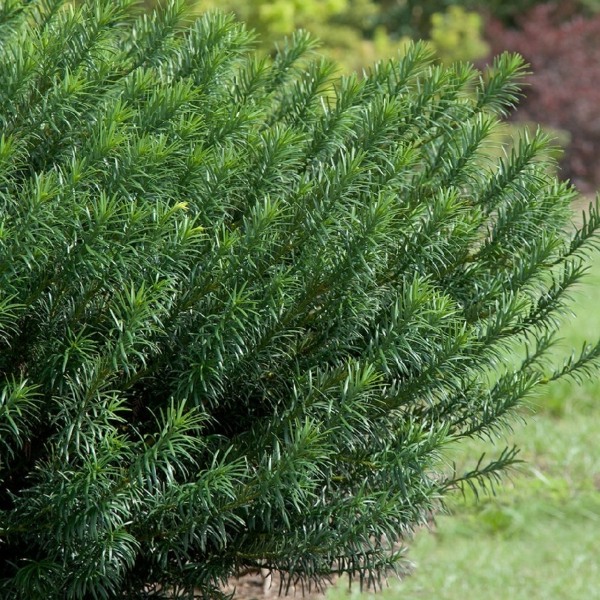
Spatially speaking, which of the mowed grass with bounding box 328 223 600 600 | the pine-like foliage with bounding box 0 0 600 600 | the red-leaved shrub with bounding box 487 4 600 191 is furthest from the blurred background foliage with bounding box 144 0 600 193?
the pine-like foliage with bounding box 0 0 600 600

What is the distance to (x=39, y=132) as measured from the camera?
7.41 ft

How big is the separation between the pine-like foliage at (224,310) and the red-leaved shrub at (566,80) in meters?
11.3

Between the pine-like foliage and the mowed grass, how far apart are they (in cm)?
137

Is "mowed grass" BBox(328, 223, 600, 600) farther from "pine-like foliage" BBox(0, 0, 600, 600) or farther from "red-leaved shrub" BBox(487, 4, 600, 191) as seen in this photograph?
"red-leaved shrub" BBox(487, 4, 600, 191)

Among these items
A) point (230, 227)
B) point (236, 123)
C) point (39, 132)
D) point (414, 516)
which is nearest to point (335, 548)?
point (414, 516)

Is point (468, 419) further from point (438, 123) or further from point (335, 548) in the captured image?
point (438, 123)

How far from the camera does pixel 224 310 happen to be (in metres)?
2.04

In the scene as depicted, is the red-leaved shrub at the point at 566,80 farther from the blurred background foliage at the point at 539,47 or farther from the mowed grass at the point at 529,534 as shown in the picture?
the mowed grass at the point at 529,534

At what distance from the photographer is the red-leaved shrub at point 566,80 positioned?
1384 cm

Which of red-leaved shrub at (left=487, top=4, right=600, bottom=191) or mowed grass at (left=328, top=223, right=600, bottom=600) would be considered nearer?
mowed grass at (left=328, top=223, right=600, bottom=600)

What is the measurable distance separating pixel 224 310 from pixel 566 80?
44.6 feet

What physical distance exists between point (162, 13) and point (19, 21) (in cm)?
39

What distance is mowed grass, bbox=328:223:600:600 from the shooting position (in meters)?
4.34

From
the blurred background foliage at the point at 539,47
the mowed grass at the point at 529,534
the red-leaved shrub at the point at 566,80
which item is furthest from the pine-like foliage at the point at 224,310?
the red-leaved shrub at the point at 566,80
